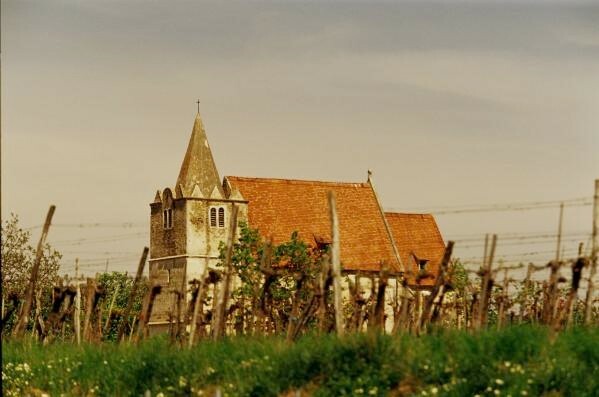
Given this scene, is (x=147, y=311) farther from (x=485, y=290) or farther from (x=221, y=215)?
(x=221, y=215)

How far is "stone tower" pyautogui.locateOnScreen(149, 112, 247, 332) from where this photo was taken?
76.8 metres

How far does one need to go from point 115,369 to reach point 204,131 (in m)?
57.4

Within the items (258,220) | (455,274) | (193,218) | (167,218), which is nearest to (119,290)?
(167,218)

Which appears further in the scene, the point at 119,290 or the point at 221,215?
the point at 119,290

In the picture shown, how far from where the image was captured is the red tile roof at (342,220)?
76.2m

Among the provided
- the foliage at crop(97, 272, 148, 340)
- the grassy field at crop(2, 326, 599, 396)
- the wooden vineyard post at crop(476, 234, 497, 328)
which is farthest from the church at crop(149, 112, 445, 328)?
the grassy field at crop(2, 326, 599, 396)

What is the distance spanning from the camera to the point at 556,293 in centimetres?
2555

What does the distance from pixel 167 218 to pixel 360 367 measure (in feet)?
199

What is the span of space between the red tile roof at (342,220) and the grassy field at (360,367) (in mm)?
51501

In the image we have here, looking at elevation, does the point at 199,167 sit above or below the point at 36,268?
above

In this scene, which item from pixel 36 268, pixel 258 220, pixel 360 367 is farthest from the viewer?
pixel 258 220

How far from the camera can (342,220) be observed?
7831cm

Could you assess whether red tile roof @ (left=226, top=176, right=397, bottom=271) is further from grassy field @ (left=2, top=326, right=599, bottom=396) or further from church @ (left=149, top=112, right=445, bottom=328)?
grassy field @ (left=2, top=326, right=599, bottom=396)

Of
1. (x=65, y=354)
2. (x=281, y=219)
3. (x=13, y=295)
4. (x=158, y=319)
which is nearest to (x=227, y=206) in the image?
(x=281, y=219)
